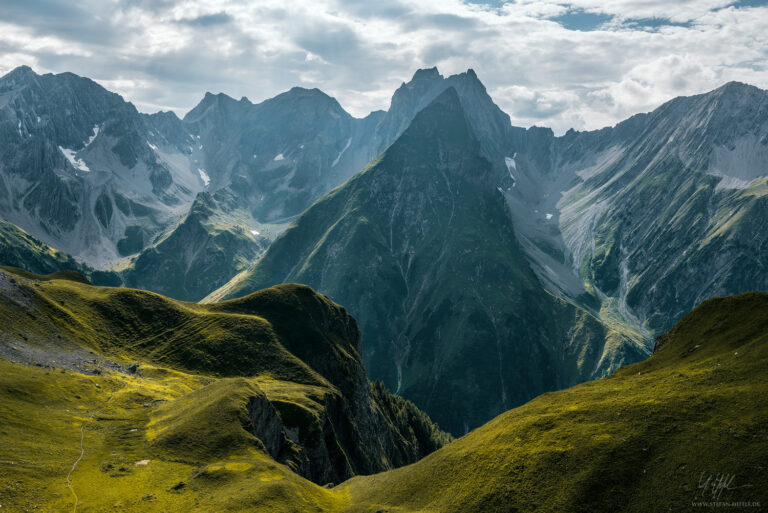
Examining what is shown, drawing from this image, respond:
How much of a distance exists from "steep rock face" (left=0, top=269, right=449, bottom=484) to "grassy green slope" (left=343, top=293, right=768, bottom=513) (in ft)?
97.5

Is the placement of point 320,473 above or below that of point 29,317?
below

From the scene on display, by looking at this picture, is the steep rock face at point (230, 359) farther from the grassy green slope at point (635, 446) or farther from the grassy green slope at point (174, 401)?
the grassy green slope at point (635, 446)

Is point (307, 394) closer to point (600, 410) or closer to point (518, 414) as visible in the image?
point (518, 414)

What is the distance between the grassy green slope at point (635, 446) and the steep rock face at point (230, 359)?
97.5ft

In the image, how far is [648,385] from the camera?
80.5 metres

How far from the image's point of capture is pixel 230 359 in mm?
151000

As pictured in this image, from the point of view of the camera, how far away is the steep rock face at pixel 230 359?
322 ft

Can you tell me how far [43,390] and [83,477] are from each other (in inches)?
1307

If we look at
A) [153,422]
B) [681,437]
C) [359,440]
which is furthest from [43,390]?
[681,437]
